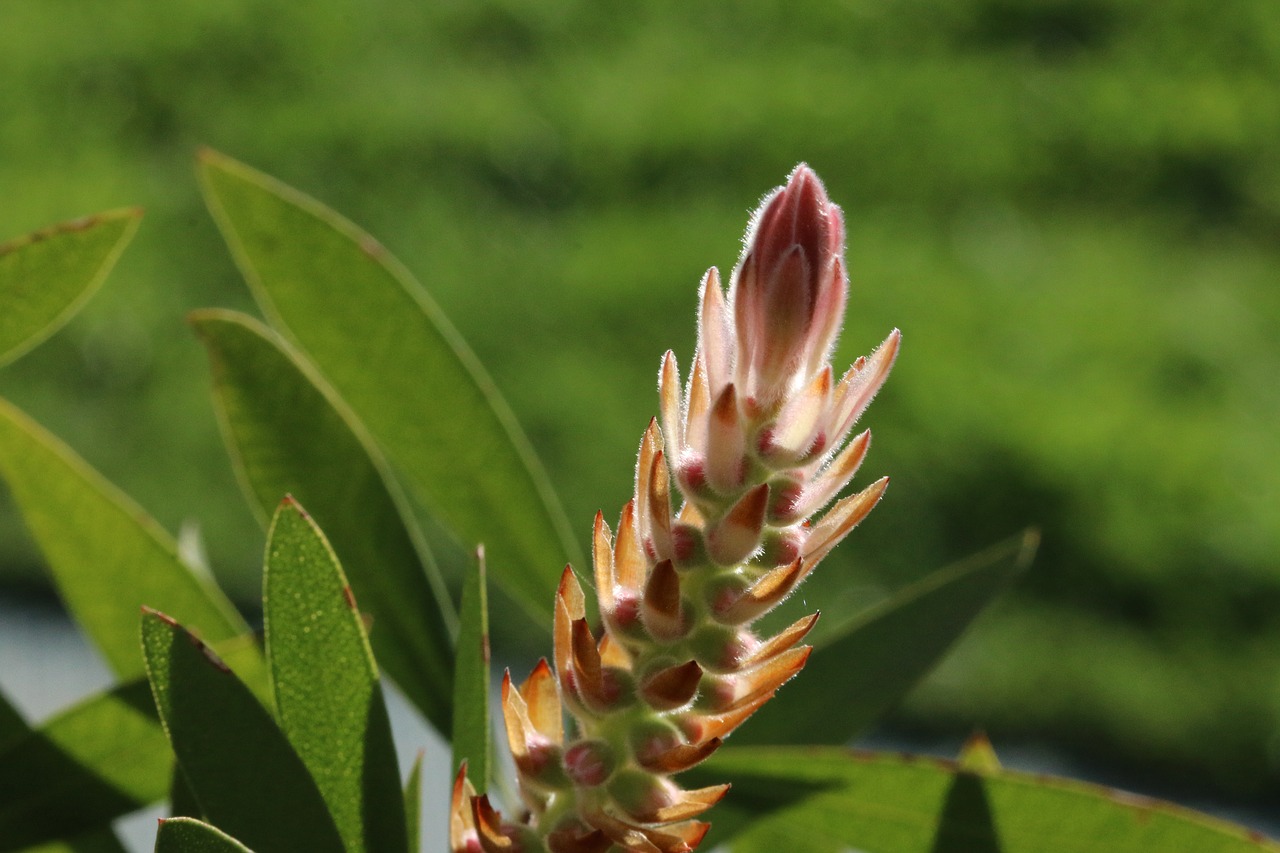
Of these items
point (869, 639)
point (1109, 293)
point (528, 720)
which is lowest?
point (1109, 293)

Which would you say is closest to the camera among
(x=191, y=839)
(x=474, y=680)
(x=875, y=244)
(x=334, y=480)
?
(x=191, y=839)

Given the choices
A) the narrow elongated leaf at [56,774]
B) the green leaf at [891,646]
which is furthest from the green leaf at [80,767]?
the green leaf at [891,646]

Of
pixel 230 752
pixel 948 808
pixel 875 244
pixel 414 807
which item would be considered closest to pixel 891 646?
pixel 948 808

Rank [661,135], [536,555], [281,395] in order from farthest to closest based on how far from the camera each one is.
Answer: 1. [661,135]
2. [536,555]
3. [281,395]

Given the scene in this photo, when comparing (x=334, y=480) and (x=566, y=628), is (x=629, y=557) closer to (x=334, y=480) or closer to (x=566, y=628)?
(x=566, y=628)

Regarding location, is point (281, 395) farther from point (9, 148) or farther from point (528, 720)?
point (9, 148)

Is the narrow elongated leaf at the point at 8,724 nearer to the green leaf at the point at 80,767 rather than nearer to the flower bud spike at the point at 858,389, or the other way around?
the green leaf at the point at 80,767

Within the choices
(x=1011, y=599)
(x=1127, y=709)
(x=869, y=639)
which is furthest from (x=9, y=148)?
(x=869, y=639)
